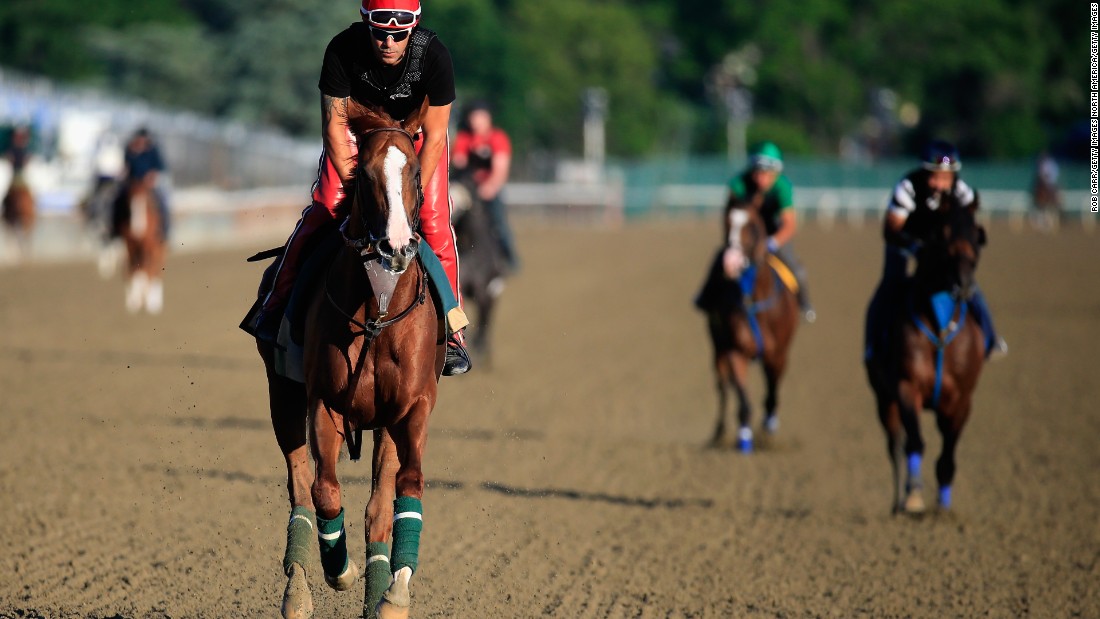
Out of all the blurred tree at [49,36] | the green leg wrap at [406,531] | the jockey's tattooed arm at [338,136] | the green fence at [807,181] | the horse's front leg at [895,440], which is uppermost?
the blurred tree at [49,36]

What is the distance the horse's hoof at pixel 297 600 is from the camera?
5.98 m

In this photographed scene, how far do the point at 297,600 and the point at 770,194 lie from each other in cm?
652

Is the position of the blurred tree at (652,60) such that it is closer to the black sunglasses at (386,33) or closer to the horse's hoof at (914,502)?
the horse's hoof at (914,502)

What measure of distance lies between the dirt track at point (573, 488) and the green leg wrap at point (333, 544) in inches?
12.7

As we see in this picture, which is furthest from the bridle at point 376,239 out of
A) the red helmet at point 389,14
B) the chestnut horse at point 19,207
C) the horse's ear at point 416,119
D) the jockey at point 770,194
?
the chestnut horse at point 19,207

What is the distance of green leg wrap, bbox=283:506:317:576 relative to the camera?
20.1 feet

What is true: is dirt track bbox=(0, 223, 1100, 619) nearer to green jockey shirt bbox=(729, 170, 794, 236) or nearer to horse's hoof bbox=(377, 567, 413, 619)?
horse's hoof bbox=(377, 567, 413, 619)

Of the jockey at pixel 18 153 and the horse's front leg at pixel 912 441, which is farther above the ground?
the jockey at pixel 18 153

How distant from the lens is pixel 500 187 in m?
15.3

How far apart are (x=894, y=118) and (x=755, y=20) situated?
333 inches

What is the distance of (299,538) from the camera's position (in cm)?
620

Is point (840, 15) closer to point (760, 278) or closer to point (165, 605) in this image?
point (760, 278)

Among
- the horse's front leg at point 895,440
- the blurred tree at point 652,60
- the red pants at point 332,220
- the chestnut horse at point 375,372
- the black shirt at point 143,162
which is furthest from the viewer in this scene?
the blurred tree at point 652,60

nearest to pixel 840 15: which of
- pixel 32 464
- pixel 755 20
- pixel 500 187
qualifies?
pixel 755 20
